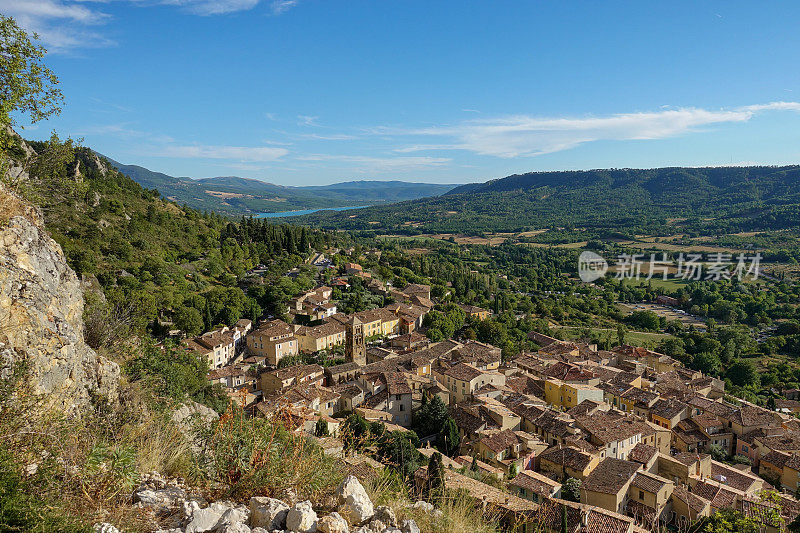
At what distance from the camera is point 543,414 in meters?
21.8

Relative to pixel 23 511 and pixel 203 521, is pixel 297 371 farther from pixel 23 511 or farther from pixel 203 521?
pixel 23 511

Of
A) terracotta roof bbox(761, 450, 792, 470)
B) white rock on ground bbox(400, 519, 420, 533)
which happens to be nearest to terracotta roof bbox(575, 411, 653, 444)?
terracotta roof bbox(761, 450, 792, 470)

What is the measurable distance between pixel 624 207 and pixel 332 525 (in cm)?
16766

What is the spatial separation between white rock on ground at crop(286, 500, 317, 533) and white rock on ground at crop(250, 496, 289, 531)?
2.7 inches

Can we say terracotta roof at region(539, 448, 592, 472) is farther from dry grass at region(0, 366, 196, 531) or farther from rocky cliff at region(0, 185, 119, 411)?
dry grass at region(0, 366, 196, 531)

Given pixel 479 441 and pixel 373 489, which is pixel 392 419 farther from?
pixel 373 489

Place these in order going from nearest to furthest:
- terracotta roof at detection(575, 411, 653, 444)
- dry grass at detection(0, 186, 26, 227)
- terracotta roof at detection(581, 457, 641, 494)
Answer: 1. dry grass at detection(0, 186, 26, 227)
2. terracotta roof at detection(581, 457, 641, 494)
3. terracotta roof at detection(575, 411, 653, 444)

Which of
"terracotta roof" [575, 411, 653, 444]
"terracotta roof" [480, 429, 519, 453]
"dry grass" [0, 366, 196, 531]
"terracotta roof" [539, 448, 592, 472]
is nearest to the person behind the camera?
"dry grass" [0, 366, 196, 531]

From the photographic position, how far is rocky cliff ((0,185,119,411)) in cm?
495

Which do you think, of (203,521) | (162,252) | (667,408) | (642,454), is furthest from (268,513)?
(162,252)

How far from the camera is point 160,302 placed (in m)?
28.8

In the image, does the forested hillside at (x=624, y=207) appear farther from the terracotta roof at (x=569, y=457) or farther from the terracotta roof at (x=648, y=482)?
the terracotta roof at (x=648, y=482)

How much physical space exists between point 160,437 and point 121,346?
4457 mm

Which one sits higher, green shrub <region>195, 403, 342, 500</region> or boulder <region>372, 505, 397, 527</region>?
green shrub <region>195, 403, 342, 500</region>
